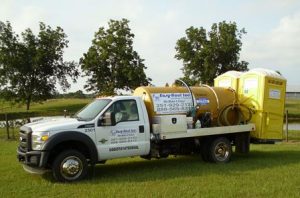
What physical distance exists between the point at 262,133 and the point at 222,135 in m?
1.33

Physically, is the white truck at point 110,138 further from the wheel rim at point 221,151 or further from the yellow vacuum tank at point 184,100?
the yellow vacuum tank at point 184,100

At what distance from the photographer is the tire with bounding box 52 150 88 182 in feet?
32.8

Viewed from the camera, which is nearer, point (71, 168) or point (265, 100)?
point (71, 168)

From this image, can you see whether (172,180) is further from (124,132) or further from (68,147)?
(68,147)

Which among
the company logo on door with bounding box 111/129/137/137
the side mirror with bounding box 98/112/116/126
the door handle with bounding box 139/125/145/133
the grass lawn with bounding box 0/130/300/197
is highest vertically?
the side mirror with bounding box 98/112/116/126

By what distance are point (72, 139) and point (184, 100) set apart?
375 cm

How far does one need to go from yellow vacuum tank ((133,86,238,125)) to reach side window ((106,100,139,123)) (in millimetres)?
690

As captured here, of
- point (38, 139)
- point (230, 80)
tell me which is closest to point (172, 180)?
point (38, 139)

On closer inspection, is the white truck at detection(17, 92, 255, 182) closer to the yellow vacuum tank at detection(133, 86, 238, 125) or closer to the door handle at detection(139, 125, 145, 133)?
the door handle at detection(139, 125, 145, 133)

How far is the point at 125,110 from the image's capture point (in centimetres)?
1123

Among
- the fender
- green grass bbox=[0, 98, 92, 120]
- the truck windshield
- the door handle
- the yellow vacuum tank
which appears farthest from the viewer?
green grass bbox=[0, 98, 92, 120]

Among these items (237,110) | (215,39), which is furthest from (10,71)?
(237,110)

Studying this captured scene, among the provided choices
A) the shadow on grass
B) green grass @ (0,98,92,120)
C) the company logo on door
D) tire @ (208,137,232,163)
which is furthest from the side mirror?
green grass @ (0,98,92,120)

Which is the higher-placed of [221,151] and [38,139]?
[38,139]
